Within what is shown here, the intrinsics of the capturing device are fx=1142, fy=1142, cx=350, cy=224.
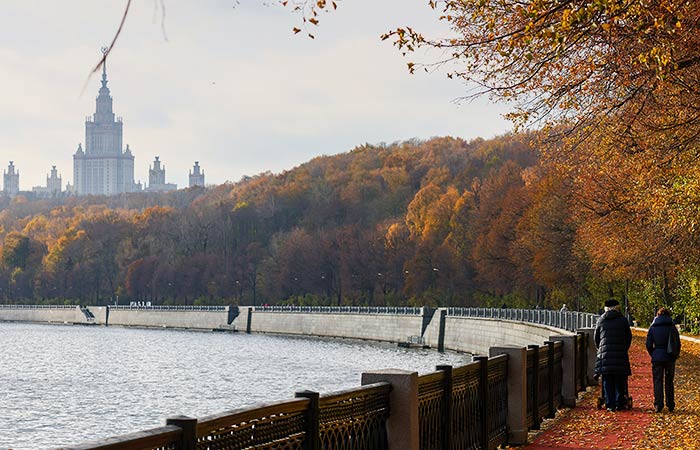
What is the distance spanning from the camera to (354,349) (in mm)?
84938

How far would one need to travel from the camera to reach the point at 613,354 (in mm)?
18922

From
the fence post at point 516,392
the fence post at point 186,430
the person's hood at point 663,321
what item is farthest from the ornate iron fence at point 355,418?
the person's hood at point 663,321

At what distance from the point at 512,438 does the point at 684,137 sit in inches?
347

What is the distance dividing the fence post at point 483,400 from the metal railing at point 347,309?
246 ft

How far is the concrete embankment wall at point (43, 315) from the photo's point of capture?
148750mm

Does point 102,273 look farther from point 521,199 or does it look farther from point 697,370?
point 697,370

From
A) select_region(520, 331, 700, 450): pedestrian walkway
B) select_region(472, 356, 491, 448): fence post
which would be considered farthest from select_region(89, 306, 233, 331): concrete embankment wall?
select_region(472, 356, 491, 448): fence post

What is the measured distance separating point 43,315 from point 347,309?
64476 mm

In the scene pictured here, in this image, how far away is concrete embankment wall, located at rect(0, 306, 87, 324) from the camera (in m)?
149

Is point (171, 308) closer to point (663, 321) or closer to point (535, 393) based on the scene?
point (663, 321)

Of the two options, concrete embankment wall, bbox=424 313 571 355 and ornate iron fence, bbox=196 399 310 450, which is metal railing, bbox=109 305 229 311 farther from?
ornate iron fence, bbox=196 399 310 450

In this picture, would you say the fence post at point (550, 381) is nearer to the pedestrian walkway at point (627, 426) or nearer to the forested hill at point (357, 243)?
the pedestrian walkway at point (627, 426)

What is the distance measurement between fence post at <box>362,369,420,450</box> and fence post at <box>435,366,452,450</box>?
5.18 feet

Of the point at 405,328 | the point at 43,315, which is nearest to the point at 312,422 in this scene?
the point at 405,328
